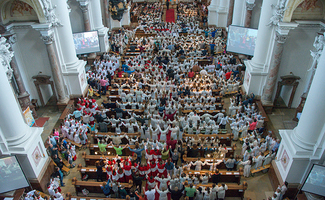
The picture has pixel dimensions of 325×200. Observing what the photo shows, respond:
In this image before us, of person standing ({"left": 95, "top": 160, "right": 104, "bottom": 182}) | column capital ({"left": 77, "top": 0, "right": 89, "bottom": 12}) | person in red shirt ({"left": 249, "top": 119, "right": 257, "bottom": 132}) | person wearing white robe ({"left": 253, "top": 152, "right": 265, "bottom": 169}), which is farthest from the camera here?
column capital ({"left": 77, "top": 0, "right": 89, "bottom": 12})

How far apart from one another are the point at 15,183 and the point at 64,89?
715 centimetres

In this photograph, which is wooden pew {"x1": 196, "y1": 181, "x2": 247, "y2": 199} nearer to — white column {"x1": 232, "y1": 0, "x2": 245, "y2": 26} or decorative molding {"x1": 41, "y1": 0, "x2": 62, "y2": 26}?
decorative molding {"x1": 41, "y1": 0, "x2": 62, "y2": 26}

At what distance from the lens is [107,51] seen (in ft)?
76.7

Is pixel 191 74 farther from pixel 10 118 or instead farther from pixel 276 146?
pixel 10 118

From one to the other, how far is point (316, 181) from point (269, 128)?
17.7 feet

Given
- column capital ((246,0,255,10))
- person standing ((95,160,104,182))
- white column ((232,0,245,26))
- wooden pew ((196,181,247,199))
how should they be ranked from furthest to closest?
white column ((232,0,245,26)), column capital ((246,0,255,10)), person standing ((95,160,104,182)), wooden pew ((196,181,247,199))

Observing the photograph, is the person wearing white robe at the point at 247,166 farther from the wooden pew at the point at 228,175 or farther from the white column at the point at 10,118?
the white column at the point at 10,118

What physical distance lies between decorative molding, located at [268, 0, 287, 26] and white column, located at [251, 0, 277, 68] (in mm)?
356

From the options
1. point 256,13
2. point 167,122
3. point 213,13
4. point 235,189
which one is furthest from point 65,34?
point 213,13

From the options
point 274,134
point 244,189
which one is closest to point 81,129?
point 244,189

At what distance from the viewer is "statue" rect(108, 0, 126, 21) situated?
26.7m

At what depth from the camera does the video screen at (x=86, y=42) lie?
1977 centimetres

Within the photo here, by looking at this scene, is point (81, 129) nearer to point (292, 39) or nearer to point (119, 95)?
point (119, 95)

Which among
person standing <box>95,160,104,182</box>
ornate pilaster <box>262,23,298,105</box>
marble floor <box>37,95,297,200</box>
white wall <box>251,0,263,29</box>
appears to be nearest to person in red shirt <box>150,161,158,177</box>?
person standing <box>95,160,104,182</box>
